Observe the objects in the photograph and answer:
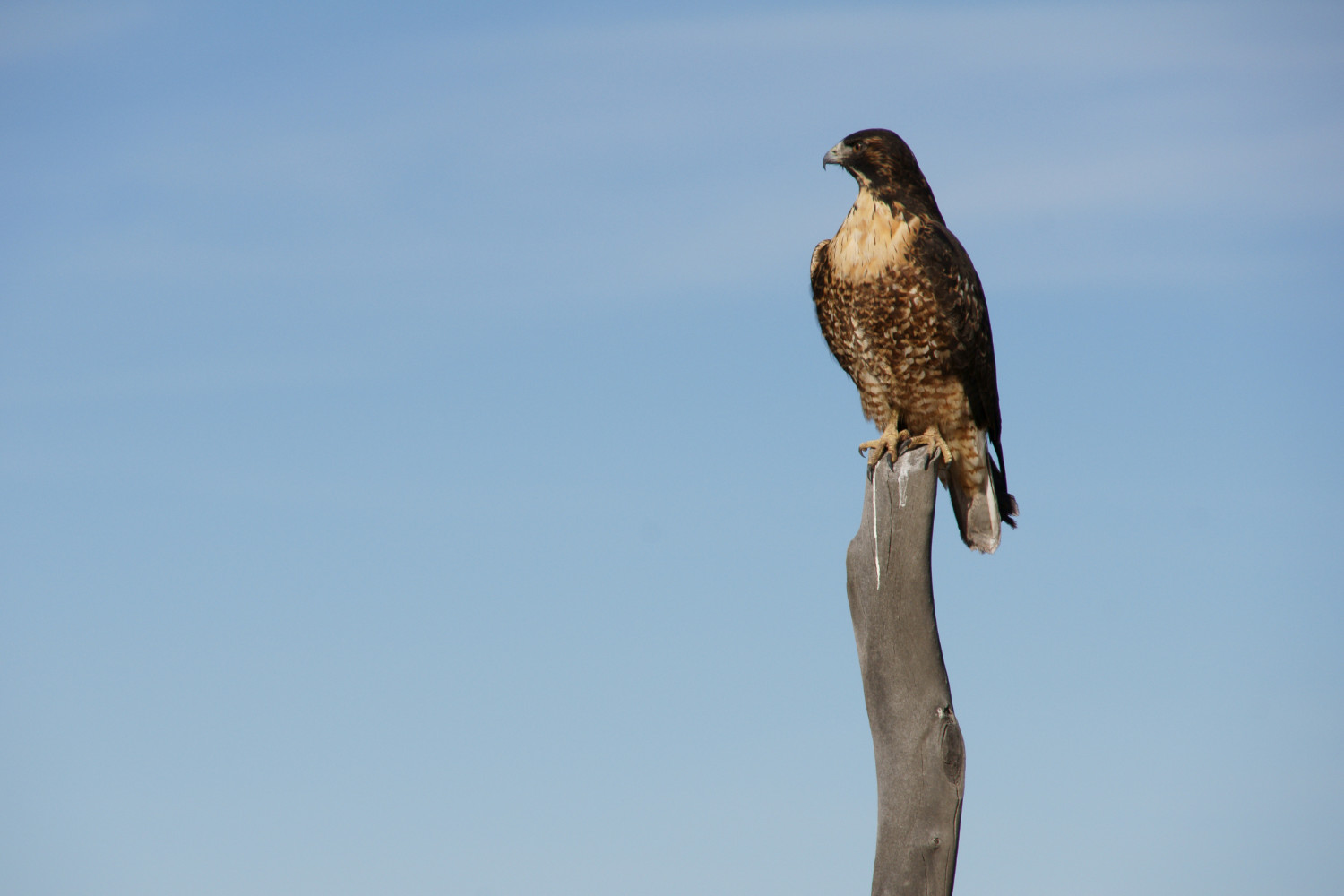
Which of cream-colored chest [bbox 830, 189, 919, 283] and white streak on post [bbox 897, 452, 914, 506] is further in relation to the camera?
Result: cream-colored chest [bbox 830, 189, 919, 283]

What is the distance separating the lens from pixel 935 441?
597 centimetres

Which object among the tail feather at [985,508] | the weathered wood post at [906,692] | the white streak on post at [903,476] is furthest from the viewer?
the tail feather at [985,508]

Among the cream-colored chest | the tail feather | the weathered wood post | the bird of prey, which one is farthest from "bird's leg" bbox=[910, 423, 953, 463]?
the weathered wood post

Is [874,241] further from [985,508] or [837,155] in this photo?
[985,508]

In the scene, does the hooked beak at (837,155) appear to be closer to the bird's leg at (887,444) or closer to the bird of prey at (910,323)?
the bird of prey at (910,323)

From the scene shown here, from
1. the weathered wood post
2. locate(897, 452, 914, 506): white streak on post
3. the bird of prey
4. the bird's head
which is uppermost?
the bird's head

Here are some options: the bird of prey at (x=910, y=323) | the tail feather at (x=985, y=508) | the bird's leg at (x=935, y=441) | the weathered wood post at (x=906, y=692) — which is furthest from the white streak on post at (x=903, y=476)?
the tail feather at (x=985, y=508)

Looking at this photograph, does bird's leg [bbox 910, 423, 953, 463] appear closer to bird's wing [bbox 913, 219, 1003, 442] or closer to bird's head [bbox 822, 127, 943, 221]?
bird's wing [bbox 913, 219, 1003, 442]

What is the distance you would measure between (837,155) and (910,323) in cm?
Answer: 88

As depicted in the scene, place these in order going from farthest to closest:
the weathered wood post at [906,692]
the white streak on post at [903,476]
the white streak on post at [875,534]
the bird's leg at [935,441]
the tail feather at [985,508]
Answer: the tail feather at [985,508] < the bird's leg at [935,441] < the white streak on post at [903,476] < the white streak on post at [875,534] < the weathered wood post at [906,692]

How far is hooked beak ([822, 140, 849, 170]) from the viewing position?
233 inches

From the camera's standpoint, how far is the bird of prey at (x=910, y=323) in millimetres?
5836

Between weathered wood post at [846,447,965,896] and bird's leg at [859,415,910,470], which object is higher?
bird's leg at [859,415,910,470]

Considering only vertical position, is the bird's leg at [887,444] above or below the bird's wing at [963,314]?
below
